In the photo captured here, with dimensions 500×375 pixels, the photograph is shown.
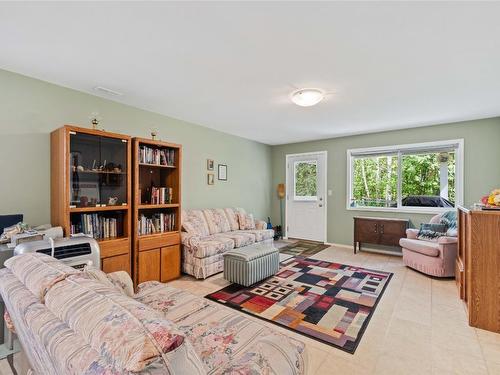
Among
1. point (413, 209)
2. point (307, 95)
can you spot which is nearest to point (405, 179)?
point (413, 209)

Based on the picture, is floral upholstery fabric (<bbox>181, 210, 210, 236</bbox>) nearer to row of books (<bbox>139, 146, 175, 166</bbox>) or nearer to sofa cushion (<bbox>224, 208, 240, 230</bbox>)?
sofa cushion (<bbox>224, 208, 240, 230</bbox>)

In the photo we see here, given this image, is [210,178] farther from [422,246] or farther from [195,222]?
[422,246]

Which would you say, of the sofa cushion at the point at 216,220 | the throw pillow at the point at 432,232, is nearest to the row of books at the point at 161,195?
the sofa cushion at the point at 216,220

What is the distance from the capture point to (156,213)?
361 cm

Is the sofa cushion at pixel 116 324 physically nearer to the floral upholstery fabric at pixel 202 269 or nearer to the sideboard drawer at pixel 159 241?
the sideboard drawer at pixel 159 241

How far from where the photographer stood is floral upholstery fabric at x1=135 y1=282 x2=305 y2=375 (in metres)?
1.02

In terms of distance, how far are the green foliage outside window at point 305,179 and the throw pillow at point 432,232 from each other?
2.31m

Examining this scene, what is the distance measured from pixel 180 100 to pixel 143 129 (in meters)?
0.79

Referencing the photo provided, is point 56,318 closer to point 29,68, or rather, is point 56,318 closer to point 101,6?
point 101,6

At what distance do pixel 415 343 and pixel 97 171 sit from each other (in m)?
3.51

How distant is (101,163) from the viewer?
9.58ft

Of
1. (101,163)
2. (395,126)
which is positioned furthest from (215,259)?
(395,126)

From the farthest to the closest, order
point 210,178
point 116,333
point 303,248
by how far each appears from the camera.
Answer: point 303,248, point 210,178, point 116,333

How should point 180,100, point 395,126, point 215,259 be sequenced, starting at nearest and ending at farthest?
point 180,100 → point 215,259 → point 395,126
